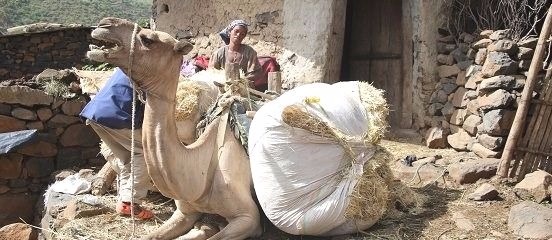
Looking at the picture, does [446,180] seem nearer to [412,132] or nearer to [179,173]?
[412,132]

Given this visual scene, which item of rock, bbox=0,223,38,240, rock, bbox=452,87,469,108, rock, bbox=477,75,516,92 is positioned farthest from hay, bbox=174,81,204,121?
rock, bbox=452,87,469,108

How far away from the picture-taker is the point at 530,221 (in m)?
3.60

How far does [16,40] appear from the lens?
39.2ft

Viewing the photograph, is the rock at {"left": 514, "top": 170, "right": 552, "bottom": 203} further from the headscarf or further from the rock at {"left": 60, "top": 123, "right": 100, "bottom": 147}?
the rock at {"left": 60, "top": 123, "right": 100, "bottom": 147}

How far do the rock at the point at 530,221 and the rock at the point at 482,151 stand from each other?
1565 mm

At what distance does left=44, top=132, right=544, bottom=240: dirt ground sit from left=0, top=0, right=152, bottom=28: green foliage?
17.2m

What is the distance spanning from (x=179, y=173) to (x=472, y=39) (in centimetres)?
443

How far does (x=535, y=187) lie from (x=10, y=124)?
5.64m

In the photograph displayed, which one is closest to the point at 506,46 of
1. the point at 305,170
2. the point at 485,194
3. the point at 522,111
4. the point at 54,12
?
the point at 522,111

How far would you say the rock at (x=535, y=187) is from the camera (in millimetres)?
4234

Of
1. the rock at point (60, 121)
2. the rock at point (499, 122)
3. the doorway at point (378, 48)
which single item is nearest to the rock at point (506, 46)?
the rock at point (499, 122)

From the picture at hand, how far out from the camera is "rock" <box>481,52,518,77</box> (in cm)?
550

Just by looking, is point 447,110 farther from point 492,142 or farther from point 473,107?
point 492,142

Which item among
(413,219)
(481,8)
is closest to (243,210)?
(413,219)
